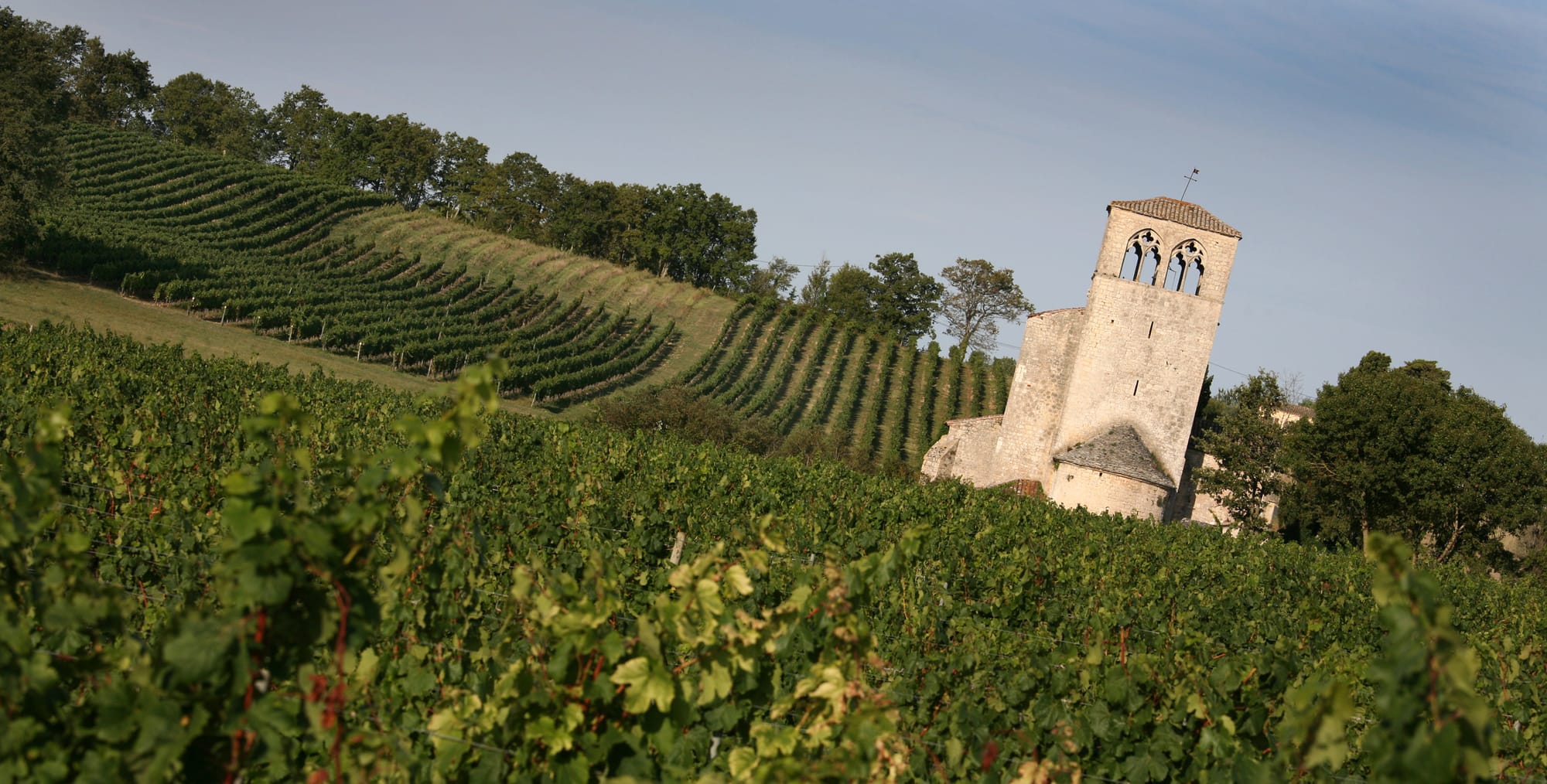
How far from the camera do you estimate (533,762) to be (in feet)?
11.8

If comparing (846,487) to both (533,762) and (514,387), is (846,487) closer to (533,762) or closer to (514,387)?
(533,762)

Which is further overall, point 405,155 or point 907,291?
point 405,155

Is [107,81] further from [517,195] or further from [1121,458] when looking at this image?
[1121,458]

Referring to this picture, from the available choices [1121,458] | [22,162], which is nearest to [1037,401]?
[1121,458]

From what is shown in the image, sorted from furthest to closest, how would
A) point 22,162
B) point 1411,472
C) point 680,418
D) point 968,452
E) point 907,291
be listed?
point 907,291 → point 968,452 → point 22,162 → point 680,418 → point 1411,472

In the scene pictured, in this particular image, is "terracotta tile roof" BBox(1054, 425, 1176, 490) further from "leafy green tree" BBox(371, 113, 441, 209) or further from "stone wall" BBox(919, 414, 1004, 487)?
"leafy green tree" BBox(371, 113, 441, 209)

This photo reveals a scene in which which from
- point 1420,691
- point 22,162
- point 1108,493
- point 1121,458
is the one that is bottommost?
point 1420,691

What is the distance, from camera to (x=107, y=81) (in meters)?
87.6

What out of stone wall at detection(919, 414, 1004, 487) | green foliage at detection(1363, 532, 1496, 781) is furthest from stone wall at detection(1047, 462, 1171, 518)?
green foliage at detection(1363, 532, 1496, 781)

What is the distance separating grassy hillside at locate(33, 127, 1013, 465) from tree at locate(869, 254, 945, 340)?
1420cm

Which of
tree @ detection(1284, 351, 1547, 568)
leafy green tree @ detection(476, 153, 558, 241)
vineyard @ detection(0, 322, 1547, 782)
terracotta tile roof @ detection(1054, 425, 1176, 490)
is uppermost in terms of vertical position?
leafy green tree @ detection(476, 153, 558, 241)

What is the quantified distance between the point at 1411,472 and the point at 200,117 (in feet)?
289

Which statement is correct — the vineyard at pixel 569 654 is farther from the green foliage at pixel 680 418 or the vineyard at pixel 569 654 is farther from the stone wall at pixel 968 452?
the stone wall at pixel 968 452

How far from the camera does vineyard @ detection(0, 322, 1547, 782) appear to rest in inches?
107
